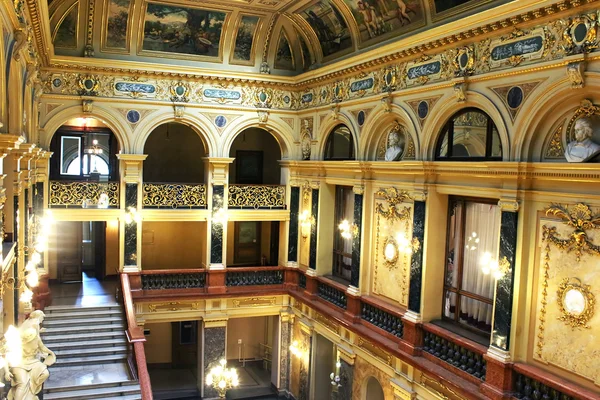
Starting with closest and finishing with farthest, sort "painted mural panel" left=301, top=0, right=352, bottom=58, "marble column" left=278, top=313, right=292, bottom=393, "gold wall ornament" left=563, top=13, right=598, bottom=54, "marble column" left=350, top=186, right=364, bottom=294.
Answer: "gold wall ornament" left=563, top=13, right=598, bottom=54, "marble column" left=350, top=186, right=364, bottom=294, "painted mural panel" left=301, top=0, right=352, bottom=58, "marble column" left=278, top=313, right=292, bottom=393

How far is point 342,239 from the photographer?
598 inches

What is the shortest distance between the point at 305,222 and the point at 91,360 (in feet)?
22.4

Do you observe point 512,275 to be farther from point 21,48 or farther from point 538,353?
point 21,48

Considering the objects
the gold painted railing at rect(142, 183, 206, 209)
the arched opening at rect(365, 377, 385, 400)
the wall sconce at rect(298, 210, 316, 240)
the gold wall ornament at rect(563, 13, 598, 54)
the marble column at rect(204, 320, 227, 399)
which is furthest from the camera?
the marble column at rect(204, 320, 227, 399)

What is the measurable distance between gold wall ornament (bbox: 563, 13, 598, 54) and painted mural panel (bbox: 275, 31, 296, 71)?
9.79 metres

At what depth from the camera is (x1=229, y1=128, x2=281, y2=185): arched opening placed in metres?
20.5

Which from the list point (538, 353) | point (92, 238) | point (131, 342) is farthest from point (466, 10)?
point (92, 238)

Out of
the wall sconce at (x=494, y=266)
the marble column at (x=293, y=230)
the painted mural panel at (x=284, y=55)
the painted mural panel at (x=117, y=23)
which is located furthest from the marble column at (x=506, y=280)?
the painted mural panel at (x=117, y=23)

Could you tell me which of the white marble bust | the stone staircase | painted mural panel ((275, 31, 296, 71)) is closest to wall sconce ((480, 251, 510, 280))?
the white marble bust

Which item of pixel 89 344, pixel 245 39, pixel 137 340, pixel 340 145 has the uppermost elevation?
pixel 245 39

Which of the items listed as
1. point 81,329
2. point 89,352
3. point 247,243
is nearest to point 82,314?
point 81,329

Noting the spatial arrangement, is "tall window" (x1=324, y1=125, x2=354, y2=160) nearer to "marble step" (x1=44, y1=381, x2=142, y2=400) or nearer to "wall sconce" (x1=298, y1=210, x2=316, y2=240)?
"wall sconce" (x1=298, y1=210, x2=316, y2=240)

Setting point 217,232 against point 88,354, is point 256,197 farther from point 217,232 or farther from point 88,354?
point 88,354

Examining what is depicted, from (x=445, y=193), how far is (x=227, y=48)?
8395 millimetres
